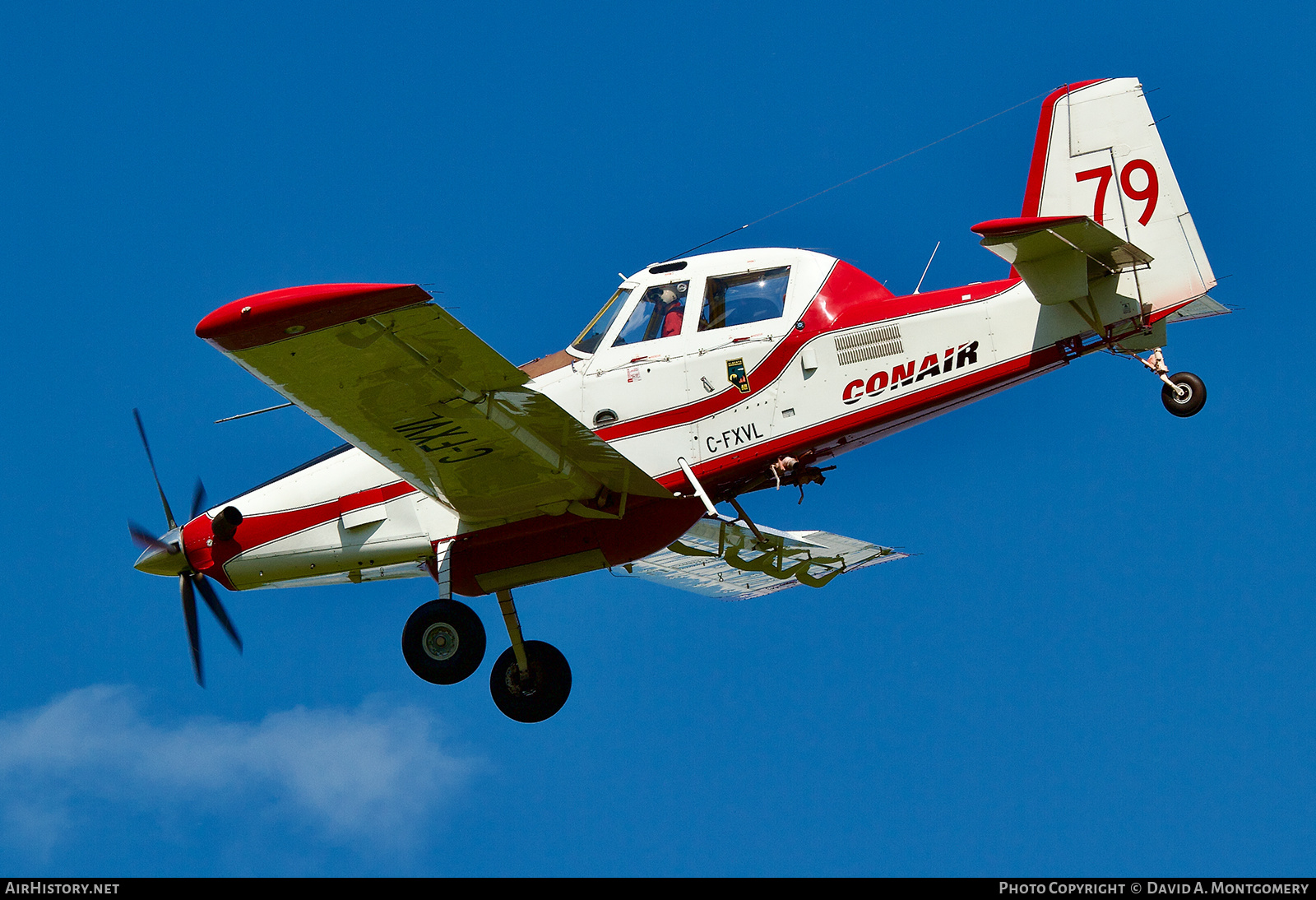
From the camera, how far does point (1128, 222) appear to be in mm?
14211

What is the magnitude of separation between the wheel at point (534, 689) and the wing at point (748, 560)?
221cm

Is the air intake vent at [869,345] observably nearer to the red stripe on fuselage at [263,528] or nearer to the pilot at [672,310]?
the pilot at [672,310]

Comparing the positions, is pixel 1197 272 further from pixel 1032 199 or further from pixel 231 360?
pixel 231 360

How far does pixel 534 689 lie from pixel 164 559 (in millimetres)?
4647

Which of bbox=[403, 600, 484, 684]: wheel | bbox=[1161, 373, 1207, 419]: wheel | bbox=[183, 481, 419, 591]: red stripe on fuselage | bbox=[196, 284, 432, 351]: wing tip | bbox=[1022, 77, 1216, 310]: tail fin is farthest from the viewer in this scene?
bbox=[183, 481, 419, 591]: red stripe on fuselage

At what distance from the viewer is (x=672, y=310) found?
15.0 m

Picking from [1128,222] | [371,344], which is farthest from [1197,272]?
[371,344]

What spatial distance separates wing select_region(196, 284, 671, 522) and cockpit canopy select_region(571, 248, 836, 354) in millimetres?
1675

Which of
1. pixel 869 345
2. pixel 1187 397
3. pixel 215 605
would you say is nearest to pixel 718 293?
pixel 869 345

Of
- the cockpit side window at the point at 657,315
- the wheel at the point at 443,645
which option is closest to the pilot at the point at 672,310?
the cockpit side window at the point at 657,315

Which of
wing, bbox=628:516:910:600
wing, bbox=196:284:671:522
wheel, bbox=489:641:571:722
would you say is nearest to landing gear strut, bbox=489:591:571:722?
wheel, bbox=489:641:571:722

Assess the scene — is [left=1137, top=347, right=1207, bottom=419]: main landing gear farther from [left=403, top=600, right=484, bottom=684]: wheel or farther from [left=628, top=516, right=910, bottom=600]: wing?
[left=403, top=600, right=484, bottom=684]: wheel

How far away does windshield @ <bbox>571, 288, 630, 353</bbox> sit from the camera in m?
15.2

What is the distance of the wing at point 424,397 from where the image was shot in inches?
429
